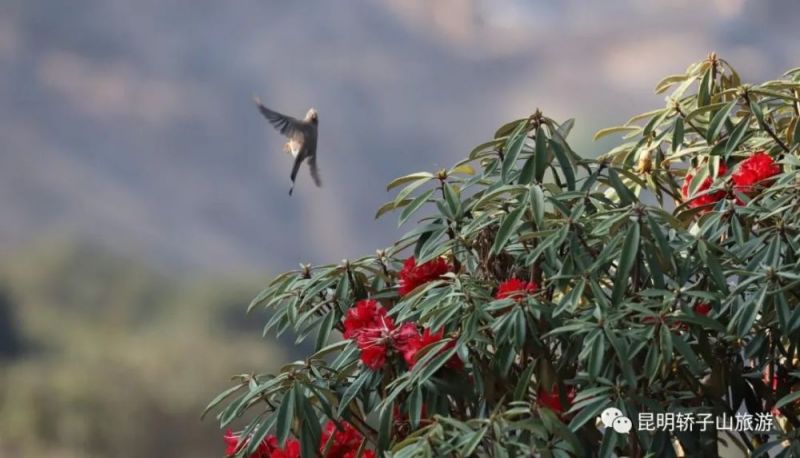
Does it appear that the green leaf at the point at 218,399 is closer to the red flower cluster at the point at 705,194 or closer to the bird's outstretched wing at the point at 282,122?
the bird's outstretched wing at the point at 282,122

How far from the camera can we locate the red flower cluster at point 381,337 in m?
1.35

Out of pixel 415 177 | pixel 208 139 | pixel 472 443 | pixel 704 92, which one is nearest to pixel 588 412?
pixel 472 443

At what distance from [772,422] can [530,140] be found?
0.49 metres

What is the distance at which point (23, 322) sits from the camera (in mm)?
3074

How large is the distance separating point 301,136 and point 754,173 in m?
0.84

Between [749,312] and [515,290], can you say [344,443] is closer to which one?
[515,290]

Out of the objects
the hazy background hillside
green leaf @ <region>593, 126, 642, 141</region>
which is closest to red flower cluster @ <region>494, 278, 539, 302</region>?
green leaf @ <region>593, 126, 642, 141</region>

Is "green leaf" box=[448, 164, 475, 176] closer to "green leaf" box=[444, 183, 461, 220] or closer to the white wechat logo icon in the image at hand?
"green leaf" box=[444, 183, 461, 220]

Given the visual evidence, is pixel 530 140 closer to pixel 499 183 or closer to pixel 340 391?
pixel 499 183

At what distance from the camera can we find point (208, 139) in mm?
3242

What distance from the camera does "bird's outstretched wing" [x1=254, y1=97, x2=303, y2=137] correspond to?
1.87 metres

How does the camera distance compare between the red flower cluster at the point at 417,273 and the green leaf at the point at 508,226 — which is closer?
the green leaf at the point at 508,226

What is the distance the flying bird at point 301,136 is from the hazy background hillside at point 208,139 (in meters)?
1.21

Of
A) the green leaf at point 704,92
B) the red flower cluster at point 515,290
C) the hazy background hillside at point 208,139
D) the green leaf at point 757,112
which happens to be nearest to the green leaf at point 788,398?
the red flower cluster at point 515,290
